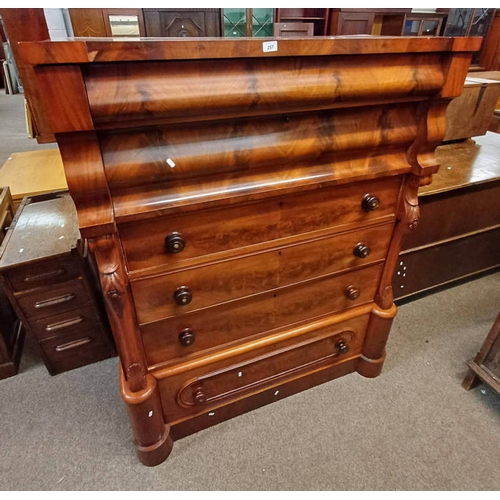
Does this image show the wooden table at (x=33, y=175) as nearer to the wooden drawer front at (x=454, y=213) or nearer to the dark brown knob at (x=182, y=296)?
the dark brown knob at (x=182, y=296)

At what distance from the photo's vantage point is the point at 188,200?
851 millimetres

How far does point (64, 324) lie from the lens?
147 cm

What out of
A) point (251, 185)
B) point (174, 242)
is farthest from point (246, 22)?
point (174, 242)

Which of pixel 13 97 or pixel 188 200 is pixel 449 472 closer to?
pixel 188 200

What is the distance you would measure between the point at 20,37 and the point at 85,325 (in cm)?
120

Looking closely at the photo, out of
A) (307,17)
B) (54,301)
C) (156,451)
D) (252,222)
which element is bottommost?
(156,451)

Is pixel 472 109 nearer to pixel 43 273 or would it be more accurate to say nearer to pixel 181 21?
pixel 43 273

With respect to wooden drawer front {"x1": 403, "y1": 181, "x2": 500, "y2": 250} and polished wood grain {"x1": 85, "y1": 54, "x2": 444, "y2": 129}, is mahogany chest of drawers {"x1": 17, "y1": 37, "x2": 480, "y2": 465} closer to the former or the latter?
polished wood grain {"x1": 85, "y1": 54, "x2": 444, "y2": 129}

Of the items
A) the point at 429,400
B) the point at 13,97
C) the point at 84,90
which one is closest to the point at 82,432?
the point at 84,90

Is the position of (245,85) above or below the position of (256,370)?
above

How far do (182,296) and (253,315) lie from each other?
0.30m

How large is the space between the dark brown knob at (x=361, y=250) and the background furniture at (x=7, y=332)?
1.49 m

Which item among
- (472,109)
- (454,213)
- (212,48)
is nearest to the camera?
(212,48)

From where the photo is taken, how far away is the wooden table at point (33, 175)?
1918 millimetres
